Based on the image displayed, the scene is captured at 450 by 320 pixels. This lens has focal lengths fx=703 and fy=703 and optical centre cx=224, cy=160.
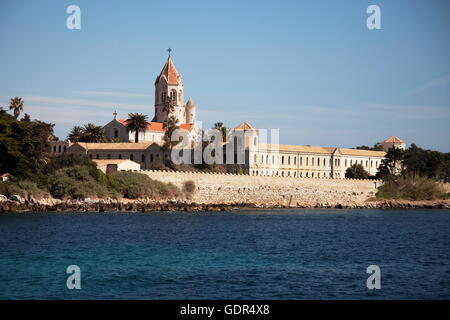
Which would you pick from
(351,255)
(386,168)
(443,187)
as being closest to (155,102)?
(386,168)

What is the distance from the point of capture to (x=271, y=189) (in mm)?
67188

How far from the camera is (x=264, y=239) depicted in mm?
34531

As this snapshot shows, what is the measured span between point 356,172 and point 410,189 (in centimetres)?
1662

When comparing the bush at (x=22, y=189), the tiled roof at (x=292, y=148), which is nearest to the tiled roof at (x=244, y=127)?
the tiled roof at (x=292, y=148)

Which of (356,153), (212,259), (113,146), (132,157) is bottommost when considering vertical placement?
(212,259)

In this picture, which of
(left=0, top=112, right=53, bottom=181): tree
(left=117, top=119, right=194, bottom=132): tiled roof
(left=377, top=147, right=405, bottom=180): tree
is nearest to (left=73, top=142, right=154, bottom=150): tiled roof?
(left=117, top=119, right=194, bottom=132): tiled roof

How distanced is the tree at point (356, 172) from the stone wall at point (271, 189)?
651 inches

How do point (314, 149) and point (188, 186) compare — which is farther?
point (314, 149)

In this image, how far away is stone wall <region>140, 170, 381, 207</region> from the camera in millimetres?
61656

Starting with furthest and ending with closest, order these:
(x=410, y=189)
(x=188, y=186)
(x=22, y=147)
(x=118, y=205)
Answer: (x=410, y=189) < (x=188, y=186) < (x=118, y=205) < (x=22, y=147)

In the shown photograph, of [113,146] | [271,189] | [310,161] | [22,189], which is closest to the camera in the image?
[22,189]

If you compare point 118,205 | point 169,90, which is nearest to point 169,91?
point 169,90

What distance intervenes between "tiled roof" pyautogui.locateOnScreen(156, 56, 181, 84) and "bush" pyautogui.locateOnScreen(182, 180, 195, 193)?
107 feet

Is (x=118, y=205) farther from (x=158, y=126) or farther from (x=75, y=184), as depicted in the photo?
(x=158, y=126)
